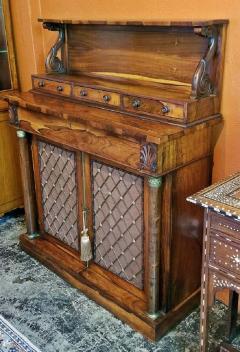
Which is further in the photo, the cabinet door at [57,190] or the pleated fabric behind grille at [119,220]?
the cabinet door at [57,190]

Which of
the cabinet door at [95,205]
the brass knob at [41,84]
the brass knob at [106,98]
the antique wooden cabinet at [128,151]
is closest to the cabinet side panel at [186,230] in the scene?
the antique wooden cabinet at [128,151]

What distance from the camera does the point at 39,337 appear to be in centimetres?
193

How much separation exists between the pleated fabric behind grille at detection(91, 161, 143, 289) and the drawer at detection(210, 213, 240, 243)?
47 centimetres

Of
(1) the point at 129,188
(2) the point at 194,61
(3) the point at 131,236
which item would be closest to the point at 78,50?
(2) the point at 194,61

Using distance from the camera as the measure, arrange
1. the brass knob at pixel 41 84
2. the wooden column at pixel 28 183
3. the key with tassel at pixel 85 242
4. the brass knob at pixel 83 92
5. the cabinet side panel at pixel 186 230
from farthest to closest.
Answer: the wooden column at pixel 28 183, the brass knob at pixel 41 84, the key with tassel at pixel 85 242, the brass knob at pixel 83 92, the cabinet side panel at pixel 186 230

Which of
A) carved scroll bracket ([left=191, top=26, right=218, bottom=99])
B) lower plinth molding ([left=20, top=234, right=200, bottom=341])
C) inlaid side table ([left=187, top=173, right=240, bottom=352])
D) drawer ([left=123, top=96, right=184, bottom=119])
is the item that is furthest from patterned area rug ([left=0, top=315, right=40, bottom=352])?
carved scroll bracket ([left=191, top=26, right=218, bottom=99])

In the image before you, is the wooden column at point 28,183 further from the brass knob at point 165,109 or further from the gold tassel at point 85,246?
the brass knob at point 165,109

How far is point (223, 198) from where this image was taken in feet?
4.66

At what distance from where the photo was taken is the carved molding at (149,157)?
1601mm

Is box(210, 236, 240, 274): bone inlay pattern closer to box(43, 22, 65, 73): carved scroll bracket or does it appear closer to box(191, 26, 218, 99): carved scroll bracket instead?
box(191, 26, 218, 99): carved scroll bracket

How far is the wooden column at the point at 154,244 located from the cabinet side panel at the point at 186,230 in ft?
0.27

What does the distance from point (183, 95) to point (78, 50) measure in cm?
82

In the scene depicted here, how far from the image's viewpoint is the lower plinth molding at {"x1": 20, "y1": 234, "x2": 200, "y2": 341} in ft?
6.31

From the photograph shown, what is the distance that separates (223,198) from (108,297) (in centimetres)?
94
